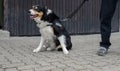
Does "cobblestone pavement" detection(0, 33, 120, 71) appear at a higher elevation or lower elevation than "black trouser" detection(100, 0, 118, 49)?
lower

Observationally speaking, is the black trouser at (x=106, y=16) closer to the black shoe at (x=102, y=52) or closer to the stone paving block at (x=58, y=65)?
the black shoe at (x=102, y=52)

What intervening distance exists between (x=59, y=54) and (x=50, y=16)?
Result: 0.77 metres

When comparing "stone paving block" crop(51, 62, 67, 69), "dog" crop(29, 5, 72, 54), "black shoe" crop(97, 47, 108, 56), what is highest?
"dog" crop(29, 5, 72, 54)

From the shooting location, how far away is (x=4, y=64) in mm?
4594

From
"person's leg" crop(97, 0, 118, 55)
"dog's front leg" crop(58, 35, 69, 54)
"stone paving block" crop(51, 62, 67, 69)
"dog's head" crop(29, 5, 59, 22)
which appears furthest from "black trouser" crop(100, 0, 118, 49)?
"stone paving block" crop(51, 62, 67, 69)

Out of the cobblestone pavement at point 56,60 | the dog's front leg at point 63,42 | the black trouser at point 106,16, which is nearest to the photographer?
the cobblestone pavement at point 56,60

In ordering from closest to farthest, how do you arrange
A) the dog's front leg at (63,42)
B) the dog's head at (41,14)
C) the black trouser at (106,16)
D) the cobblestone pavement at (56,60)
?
1. the cobblestone pavement at (56,60)
2. the black trouser at (106,16)
3. the dog's head at (41,14)
4. the dog's front leg at (63,42)

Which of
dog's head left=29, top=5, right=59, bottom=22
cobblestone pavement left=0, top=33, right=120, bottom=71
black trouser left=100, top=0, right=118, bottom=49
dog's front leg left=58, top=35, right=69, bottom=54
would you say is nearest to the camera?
cobblestone pavement left=0, top=33, right=120, bottom=71

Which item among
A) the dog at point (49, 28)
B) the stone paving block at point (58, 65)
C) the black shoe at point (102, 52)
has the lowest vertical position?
the black shoe at point (102, 52)

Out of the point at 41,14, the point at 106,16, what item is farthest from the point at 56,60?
the point at 106,16

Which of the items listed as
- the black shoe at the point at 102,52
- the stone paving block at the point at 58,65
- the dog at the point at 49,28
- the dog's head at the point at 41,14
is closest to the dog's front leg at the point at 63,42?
the dog at the point at 49,28

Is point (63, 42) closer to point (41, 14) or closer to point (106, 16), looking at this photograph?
point (41, 14)

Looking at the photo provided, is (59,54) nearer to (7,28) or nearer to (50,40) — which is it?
(50,40)

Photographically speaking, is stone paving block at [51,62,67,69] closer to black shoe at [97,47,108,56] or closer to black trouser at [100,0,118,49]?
black shoe at [97,47,108,56]
